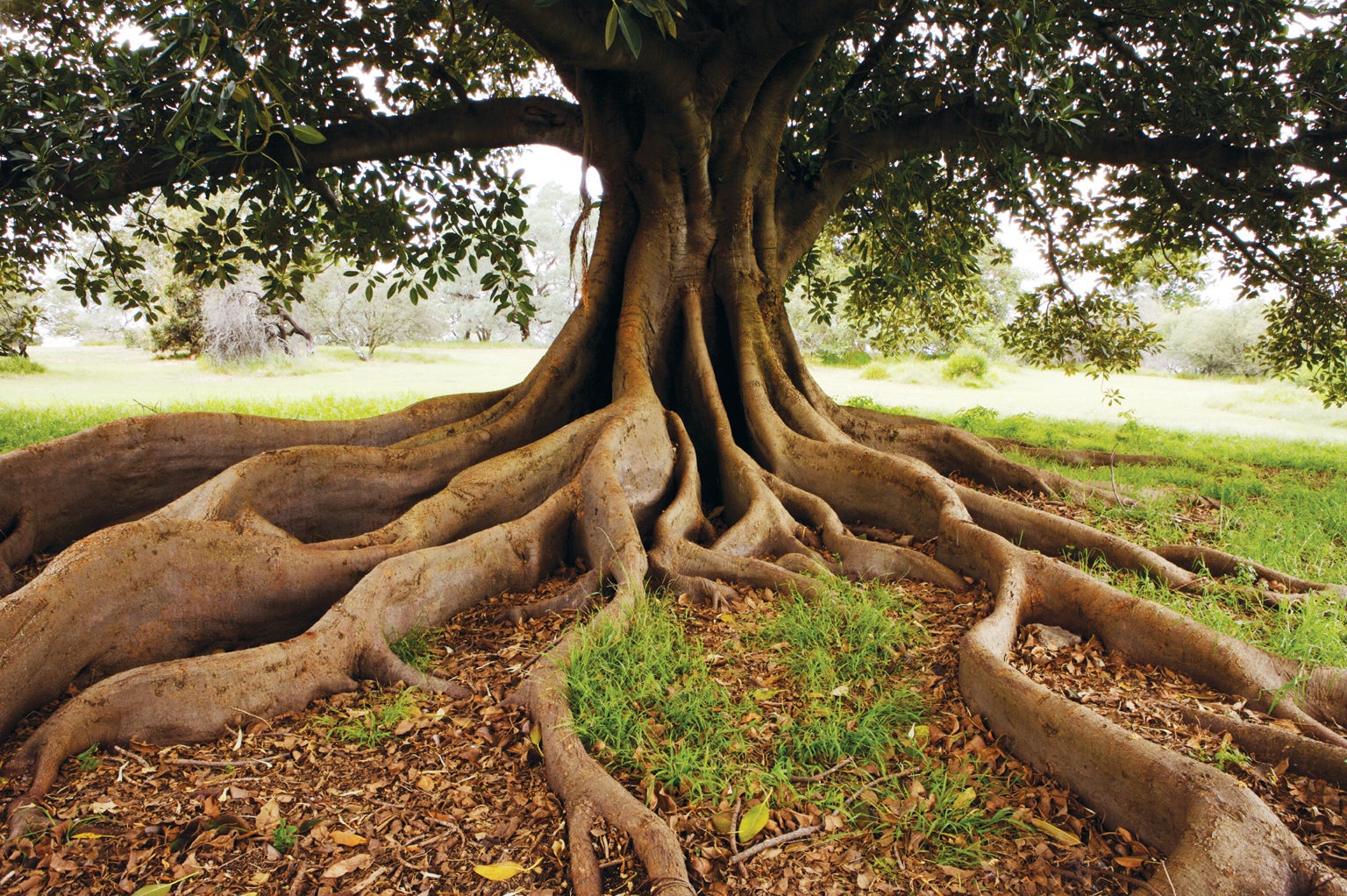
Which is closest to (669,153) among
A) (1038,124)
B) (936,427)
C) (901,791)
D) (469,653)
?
(1038,124)

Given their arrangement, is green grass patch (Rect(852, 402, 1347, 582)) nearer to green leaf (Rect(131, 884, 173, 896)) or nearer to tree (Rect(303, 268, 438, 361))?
green leaf (Rect(131, 884, 173, 896))

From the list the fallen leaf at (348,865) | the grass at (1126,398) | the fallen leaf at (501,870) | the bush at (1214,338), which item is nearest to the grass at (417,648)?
the fallen leaf at (348,865)

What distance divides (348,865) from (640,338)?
4.46m

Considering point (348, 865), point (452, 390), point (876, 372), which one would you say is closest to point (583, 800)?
point (348, 865)

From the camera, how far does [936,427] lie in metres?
6.66

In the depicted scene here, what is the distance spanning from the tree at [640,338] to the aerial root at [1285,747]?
0.04 metres

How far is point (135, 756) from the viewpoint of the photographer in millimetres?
2609

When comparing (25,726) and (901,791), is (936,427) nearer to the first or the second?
(901,791)

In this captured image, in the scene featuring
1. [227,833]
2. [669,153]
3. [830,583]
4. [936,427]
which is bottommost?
[227,833]

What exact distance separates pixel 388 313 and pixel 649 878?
32.2m

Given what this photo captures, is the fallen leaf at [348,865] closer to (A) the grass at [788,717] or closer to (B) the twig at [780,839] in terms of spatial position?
(A) the grass at [788,717]

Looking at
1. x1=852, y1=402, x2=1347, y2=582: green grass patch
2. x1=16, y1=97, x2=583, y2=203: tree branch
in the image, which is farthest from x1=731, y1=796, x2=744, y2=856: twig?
x1=16, y1=97, x2=583, y2=203: tree branch

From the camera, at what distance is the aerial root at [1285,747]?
93.3 inches

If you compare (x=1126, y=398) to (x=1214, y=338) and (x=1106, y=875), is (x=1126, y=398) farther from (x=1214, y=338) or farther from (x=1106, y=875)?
(x=1106, y=875)
